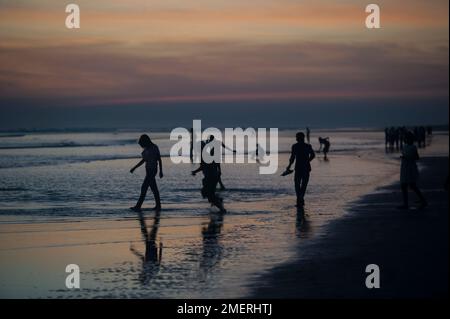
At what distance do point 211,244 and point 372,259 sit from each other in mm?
3164

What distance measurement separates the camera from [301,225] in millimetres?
15742

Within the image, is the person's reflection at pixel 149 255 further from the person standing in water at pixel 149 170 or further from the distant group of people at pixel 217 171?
the person standing in water at pixel 149 170

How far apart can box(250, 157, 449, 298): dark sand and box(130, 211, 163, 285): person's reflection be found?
5.35ft

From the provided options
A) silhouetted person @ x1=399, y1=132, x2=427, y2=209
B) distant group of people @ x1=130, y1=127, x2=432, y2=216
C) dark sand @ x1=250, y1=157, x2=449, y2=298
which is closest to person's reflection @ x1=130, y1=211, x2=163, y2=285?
dark sand @ x1=250, y1=157, x2=449, y2=298

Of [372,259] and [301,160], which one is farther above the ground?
[301,160]

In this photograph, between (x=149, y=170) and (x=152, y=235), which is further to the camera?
(x=149, y=170)

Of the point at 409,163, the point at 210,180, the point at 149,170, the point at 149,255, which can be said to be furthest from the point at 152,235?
the point at 409,163

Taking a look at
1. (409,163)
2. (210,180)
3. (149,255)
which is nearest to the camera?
(149,255)

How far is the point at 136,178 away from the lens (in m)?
31.5

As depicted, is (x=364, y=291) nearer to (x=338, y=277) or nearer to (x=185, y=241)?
(x=338, y=277)

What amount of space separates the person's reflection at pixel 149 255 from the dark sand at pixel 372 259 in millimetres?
1629

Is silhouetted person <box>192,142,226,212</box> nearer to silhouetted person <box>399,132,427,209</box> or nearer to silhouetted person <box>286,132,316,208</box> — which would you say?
silhouetted person <box>286,132,316,208</box>

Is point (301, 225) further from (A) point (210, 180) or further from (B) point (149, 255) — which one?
(B) point (149, 255)
